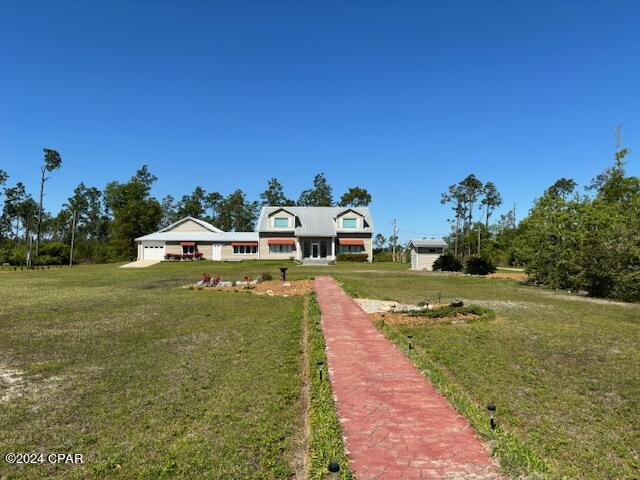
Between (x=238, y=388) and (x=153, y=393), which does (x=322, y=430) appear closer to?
(x=238, y=388)

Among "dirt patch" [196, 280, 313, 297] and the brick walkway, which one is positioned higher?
"dirt patch" [196, 280, 313, 297]

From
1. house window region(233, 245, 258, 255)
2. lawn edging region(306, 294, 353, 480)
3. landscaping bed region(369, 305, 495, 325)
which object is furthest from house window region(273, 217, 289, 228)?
lawn edging region(306, 294, 353, 480)

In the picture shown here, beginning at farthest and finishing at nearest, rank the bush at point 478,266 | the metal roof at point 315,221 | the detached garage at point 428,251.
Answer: the metal roof at point 315,221, the detached garage at point 428,251, the bush at point 478,266

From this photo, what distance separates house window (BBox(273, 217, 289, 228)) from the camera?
4959 cm

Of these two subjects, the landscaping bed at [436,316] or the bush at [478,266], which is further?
the bush at [478,266]

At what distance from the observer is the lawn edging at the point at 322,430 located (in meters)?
3.95

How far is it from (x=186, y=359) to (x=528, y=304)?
12.9 m

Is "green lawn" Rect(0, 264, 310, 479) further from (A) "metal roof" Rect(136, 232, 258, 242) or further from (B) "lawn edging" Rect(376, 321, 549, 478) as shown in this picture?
(A) "metal roof" Rect(136, 232, 258, 242)

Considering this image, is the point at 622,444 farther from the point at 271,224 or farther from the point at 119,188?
the point at 119,188

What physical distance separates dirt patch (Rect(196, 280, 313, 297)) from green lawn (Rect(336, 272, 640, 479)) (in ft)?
26.4

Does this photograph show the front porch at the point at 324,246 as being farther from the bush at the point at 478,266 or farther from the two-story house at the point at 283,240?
the bush at the point at 478,266

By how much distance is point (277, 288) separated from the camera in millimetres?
19734

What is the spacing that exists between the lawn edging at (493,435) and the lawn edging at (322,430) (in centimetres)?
147

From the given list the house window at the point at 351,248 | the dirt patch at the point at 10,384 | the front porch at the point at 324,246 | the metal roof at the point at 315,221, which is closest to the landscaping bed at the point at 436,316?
the dirt patch at the point at 10,384
